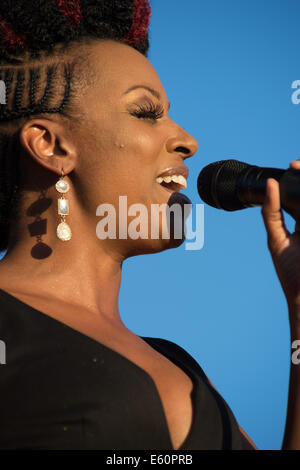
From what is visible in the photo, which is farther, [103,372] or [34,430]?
[103,372]

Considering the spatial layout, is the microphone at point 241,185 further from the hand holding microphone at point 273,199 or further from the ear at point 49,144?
the ear at point 49,144

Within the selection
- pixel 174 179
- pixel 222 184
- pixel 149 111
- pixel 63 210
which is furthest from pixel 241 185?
pixel 63 210

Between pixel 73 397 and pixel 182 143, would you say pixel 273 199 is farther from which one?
pixel 73 397

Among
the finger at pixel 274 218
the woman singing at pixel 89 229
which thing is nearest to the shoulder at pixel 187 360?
the woman singing at pixel 89 229

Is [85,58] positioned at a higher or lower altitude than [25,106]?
higher

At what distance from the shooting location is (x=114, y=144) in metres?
1.75

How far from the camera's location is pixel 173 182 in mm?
1857

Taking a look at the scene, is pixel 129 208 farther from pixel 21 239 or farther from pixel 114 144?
pixel 21 239

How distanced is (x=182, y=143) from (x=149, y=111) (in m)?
0.13

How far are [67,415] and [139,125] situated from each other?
801mm

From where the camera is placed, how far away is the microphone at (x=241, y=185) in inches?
60.1

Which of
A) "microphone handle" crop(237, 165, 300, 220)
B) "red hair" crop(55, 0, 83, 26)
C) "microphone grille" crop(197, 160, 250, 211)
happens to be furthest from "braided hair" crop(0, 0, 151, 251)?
"microphone handle" crop(237, 165, 300, 220)
